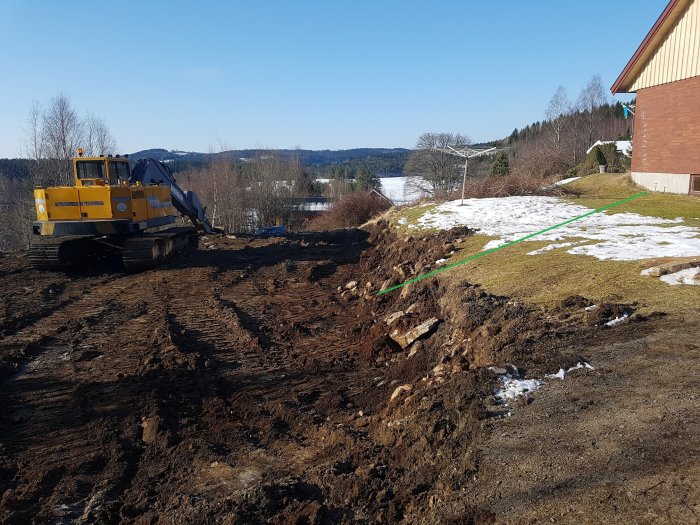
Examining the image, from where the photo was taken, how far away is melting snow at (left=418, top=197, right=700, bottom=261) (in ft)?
30.1

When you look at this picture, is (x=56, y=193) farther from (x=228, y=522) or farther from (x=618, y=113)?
(x=618, y=113)

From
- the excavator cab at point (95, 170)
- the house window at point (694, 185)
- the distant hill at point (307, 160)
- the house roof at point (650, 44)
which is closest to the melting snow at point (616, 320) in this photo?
the house window at point (694, 185)

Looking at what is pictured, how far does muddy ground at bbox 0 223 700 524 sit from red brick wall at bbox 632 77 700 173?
10700 millimetres

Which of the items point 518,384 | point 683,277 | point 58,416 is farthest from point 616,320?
point 58,416

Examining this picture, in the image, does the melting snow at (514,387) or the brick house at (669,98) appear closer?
the melting snow at (514,387)

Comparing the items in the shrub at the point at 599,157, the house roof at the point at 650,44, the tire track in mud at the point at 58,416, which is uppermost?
the house roof at the point at 650,44

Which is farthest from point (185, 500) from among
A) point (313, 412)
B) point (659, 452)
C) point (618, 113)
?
point (618, 113)

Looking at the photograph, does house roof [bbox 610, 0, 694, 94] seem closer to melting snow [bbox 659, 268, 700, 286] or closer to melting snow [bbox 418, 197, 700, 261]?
melting snow [bbox 418, 197, 700, 261]

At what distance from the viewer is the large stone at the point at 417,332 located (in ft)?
26.3

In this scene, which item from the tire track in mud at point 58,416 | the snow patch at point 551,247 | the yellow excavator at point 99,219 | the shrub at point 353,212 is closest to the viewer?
the tire track in mud at point 58,416

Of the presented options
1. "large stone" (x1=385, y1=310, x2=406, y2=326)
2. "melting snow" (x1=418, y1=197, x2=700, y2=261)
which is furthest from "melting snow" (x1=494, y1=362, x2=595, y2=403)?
"melting snow" (x1=418, y1=197, x2=700, y2=261)

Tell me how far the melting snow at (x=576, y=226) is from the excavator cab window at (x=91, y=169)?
9523mm

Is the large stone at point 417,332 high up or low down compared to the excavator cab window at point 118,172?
down

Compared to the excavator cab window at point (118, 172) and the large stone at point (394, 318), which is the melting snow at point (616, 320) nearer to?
the large stone at point (394, 318)
